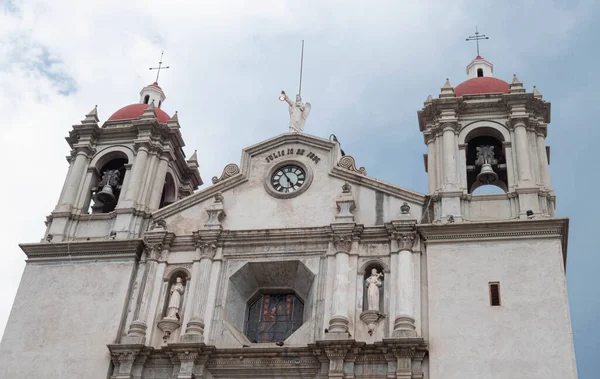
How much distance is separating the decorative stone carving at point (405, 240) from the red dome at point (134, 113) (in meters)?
10.5

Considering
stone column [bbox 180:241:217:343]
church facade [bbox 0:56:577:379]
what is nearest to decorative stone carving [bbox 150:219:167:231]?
church facade [bbox 0:56:577:379]

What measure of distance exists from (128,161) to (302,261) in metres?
7.78

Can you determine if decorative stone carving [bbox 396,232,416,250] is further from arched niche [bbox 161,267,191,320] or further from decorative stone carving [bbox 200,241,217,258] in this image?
arched niche [bbox 161,267,191,320]

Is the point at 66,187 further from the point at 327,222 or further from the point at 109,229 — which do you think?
the point at 327,222

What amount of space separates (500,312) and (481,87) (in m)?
8.76

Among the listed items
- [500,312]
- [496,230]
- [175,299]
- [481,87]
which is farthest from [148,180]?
[500,312]

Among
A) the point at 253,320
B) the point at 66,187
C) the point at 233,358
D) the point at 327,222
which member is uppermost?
the point at 66,187

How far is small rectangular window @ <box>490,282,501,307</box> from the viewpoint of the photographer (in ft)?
73.9

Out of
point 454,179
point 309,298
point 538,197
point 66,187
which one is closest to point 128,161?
point 66,187

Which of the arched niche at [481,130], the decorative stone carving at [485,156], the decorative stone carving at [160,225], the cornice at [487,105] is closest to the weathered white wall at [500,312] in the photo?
the decorative stone carving at [485,156]

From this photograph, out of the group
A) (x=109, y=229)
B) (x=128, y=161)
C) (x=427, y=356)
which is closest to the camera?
(x=427, y=356)

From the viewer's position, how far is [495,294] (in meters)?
22.8

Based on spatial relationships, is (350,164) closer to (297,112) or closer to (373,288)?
(297,112)

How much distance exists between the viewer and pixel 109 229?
89.1ft
